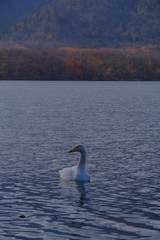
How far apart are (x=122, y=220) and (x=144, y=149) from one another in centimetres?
1839

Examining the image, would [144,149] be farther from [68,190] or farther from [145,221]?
[145,221]

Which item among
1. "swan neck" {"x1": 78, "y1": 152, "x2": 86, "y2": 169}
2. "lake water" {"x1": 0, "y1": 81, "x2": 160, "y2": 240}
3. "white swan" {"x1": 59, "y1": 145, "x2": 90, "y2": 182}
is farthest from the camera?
"swan neck" {"x1": 78, "y1": 152, "x2": 86, "y2": 169}

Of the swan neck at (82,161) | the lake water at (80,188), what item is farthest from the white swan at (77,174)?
the lake water at (80,188)

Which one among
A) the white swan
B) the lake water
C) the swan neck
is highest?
the swan neck

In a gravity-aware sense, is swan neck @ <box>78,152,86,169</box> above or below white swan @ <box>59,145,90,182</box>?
above

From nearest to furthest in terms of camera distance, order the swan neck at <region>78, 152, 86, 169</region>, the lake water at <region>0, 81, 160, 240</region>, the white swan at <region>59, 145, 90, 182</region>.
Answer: the lake water at <region>0, 81, 160, 240</region> → the white swan at <region>59, 145, 90, 182</region> → the swan neck at <region>78, 152, 86, 169</region>

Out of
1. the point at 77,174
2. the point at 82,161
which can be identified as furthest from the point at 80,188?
the point at 82,161

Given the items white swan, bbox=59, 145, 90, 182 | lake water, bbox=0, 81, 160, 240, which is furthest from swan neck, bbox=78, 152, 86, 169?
lake water, bbox=0, 81, 160, 240

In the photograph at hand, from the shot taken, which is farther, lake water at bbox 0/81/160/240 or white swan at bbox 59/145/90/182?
white swan at bbox 59/145/90/182

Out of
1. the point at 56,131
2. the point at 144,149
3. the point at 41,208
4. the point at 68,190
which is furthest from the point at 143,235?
the point at 56,131

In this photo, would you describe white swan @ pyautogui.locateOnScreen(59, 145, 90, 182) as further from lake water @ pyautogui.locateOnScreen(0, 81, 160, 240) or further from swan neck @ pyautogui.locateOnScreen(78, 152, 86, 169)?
lake water @ pyautogui.locateOnScreen(0, 81, 160, 240)

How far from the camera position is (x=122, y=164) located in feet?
106

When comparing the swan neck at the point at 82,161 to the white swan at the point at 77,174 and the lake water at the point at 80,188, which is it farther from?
the lake water at the point at 80,188

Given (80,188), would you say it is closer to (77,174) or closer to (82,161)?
(77,174)
